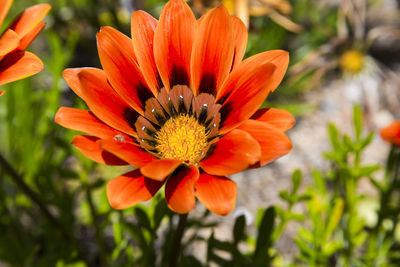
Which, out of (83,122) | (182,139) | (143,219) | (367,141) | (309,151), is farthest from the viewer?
(309,151)

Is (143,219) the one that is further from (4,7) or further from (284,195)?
(4,7)

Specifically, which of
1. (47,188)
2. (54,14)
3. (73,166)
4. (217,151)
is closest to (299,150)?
(73,166)

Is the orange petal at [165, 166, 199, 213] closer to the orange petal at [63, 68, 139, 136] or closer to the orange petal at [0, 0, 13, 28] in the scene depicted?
the orange petal at [63, 68, 139, 136]

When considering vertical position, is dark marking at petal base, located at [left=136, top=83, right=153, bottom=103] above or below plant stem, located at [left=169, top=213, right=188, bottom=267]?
above

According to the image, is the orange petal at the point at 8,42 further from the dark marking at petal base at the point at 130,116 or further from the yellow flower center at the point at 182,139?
the yellow flower center at the point at 182,139

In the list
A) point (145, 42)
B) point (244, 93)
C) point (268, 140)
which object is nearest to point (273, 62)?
point (244, 93)

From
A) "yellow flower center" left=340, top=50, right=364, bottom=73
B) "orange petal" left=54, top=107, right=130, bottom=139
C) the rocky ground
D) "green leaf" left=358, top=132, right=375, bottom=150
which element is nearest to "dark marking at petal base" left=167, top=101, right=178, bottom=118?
"orange petal" left=54, top=107, right=130, bottom=139
